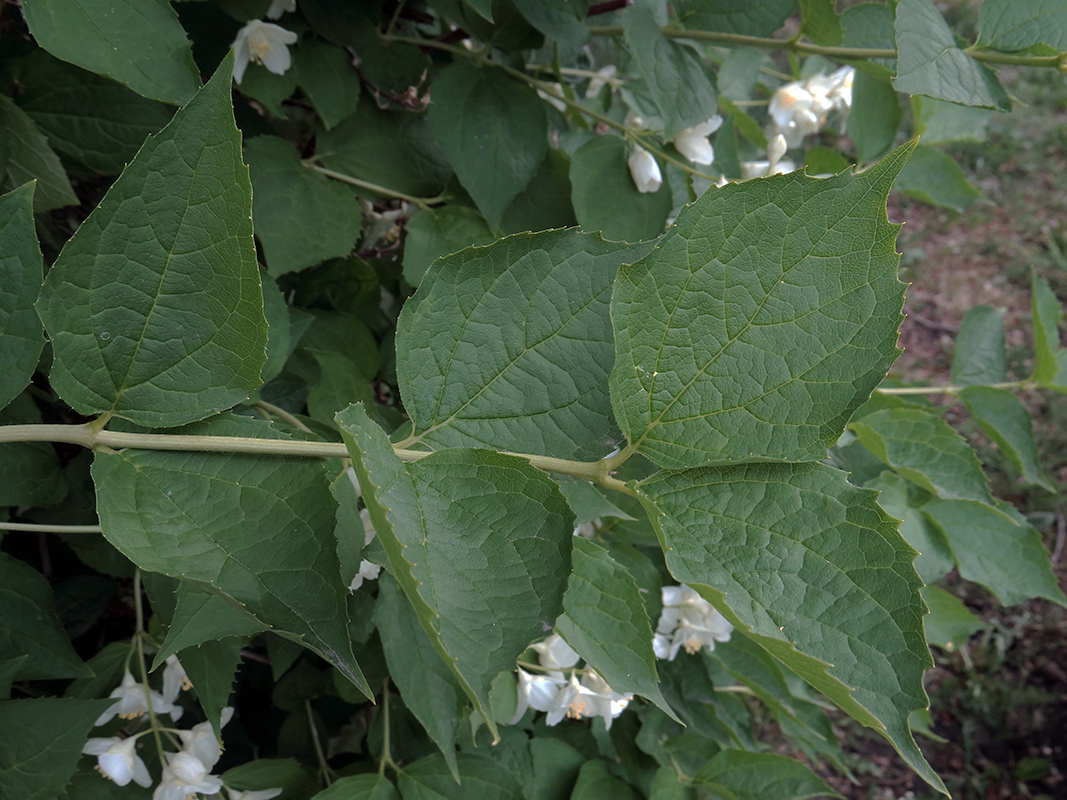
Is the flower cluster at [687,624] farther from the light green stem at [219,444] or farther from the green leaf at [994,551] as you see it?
the light green stem at [219,444]

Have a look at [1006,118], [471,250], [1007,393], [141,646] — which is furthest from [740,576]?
[1006,118]

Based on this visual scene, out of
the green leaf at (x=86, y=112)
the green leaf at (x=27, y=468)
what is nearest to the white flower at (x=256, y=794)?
the green leaf at (x=27, y=468)

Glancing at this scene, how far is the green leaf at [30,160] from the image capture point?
2.94 feet

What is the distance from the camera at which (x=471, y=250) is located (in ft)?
2.25

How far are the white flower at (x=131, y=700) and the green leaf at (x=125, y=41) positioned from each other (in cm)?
77

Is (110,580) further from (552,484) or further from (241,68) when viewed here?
(552,484)

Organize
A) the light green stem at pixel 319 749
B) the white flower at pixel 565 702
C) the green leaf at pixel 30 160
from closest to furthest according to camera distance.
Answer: the green leaf at pixel 30 160 < the white flower at pixel 565 702 < the light green stem at pixel 319 749

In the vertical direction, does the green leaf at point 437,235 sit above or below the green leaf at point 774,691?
above

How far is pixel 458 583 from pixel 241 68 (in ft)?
2.67

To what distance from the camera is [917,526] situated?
151 centimetres

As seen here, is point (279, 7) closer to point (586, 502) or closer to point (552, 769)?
point (586, 502)

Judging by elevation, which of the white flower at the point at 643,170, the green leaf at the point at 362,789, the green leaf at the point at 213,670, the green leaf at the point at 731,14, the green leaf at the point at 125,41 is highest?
the green leaf at the point at 125,41

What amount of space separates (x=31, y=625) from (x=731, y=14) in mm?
1297

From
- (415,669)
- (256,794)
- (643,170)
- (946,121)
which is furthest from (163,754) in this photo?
(946,121)
